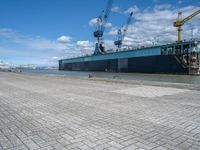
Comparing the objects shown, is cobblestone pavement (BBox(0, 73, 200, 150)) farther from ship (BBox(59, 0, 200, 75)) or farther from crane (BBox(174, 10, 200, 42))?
crane (BBox(174, 10, 200, 42))

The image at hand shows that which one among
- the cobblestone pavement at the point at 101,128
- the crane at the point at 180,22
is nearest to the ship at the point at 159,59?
the crane at the point at 180,22

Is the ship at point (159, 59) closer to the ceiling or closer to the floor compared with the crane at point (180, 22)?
closer to the floor

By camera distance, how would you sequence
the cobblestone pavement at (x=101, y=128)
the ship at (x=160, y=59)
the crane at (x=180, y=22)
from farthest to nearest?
1. the crane at (x=180, y=22)
2. the ship at (x=160, y=59)
3. the cobblestone pavement at (x=101, y=128)

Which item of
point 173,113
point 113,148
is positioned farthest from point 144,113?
point 113,148

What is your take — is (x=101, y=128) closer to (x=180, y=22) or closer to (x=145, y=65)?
(x=145, y=65)

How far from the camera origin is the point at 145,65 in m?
52.3

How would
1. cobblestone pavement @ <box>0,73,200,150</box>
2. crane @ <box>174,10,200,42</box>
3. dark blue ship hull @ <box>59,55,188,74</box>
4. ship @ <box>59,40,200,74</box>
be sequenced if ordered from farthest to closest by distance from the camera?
crane @ <box>174,10,200,42</box>, dark blue ship hull @ <box>59,55,188,74</box>, ship @ <box>59,40,200,74</box>, cobblestone pavement @ <box>0,73,200,150</box>

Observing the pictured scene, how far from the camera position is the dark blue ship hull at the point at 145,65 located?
148ft

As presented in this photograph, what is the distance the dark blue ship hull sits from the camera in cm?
4500

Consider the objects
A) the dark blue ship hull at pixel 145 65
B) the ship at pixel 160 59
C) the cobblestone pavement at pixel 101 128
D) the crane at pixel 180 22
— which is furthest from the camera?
the crane at pixel 180 22

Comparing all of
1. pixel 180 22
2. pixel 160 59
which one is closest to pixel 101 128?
pixel 160 59

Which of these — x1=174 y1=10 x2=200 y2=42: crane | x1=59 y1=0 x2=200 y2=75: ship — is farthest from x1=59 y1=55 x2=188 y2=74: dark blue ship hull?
x1=174 y1=10 x2=200 y2=42: crane

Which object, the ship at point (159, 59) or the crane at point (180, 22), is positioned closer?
the ship at point (159, 59)

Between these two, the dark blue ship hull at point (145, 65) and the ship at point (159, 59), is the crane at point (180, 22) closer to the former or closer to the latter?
the ship at point (159, 59)
